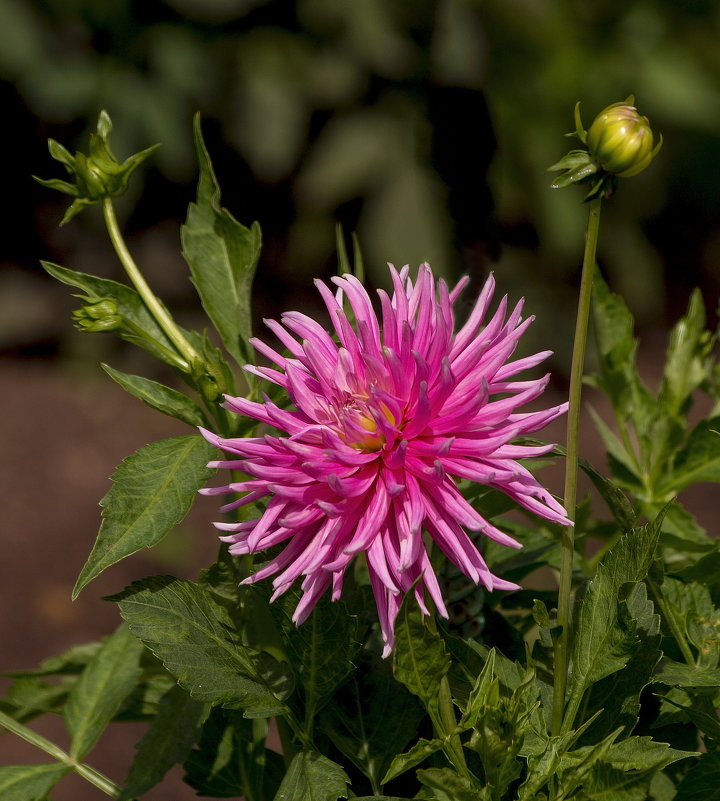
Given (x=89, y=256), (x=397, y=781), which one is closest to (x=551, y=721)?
(x=397, y=781)

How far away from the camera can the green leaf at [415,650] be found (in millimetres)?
519

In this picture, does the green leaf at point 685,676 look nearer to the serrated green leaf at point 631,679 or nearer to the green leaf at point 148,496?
the serrated green leaf at point 631,679

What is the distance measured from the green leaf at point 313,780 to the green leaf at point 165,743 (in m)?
0.10

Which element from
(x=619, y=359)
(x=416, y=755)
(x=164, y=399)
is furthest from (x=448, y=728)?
(x=619, y=359)

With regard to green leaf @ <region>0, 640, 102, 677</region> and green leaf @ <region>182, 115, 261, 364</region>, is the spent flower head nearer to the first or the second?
green leaf @ <region>182, 115, 261, 364</region>

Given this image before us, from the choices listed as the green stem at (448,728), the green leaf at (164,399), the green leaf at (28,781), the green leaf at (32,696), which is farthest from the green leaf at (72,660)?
the green stem at (448,728)

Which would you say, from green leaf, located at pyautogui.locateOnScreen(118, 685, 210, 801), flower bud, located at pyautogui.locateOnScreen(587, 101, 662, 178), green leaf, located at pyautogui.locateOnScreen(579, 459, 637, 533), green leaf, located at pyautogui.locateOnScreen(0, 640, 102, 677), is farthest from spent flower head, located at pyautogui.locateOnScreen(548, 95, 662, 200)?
green leaf, located at pyautogui.locateOnScreen(0, 640, 102, 677)

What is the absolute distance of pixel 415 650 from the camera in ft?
1.71

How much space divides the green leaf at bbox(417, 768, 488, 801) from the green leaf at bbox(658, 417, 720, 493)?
0.33 m

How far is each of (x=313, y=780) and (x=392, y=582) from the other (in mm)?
121

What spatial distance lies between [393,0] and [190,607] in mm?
2347

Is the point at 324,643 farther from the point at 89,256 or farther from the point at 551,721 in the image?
the point at 89,256

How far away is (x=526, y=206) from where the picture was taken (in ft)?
10.2

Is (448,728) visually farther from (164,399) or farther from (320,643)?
(164,399)
